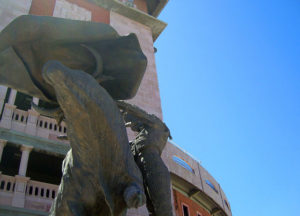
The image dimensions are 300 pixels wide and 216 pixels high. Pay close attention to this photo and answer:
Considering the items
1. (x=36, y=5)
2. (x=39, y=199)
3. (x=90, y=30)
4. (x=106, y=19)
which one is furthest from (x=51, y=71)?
(x=106, y=19)

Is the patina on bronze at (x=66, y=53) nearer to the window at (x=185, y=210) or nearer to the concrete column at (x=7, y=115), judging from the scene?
the concrete column at (x=7, y=115)

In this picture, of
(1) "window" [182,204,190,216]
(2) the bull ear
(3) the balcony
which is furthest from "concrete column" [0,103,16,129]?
(2) the bull ear

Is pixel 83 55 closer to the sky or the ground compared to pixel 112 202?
closer to the sky

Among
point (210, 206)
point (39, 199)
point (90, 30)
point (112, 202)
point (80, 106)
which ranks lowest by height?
point (210, 206)

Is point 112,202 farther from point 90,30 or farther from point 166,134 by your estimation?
point 90,30

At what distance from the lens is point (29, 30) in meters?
2.81

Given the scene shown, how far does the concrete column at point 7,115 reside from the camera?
924 cm

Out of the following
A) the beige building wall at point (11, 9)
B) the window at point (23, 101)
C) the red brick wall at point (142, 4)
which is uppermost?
the red brick wall at point (142, 4)

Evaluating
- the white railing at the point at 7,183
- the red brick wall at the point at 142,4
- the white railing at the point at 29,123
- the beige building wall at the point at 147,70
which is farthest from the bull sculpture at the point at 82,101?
the red brick wall at the point at 142,4

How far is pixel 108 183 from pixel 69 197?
0.88 ft

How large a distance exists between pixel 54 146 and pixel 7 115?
1318mm

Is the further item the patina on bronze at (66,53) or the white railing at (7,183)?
the white railing at (7,183)

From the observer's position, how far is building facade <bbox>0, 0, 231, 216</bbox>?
8258mm

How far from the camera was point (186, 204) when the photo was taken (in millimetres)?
12539
